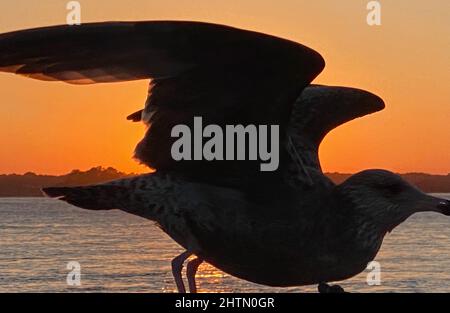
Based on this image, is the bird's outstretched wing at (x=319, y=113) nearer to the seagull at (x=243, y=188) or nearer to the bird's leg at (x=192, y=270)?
the seagull at (x=243, y=188)

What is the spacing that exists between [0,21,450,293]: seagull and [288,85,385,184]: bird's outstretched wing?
0.51 m

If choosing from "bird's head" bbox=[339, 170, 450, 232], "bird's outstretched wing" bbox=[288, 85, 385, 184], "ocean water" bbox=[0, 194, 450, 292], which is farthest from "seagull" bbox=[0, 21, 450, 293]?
"ocean water" bbox=[0, 194, 450, 292]

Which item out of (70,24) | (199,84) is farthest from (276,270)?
(70,24)

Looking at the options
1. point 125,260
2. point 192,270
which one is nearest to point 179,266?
point 192,270

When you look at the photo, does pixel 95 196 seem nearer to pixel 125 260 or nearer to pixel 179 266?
pixel 179 266

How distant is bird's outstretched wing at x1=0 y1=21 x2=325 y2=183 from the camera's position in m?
5.11

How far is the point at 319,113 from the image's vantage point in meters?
7.75

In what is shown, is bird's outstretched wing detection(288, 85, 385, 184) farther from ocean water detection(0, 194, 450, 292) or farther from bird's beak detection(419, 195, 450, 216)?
ocean water detection(0, 194, 450, 292)

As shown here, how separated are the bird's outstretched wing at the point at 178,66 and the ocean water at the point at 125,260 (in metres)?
31.0

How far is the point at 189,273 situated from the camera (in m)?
6.34

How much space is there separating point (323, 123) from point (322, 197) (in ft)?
5.71

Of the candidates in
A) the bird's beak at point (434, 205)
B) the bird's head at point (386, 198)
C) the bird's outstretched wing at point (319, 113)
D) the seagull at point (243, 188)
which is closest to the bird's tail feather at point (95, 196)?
the seagull at point (243, 188)
